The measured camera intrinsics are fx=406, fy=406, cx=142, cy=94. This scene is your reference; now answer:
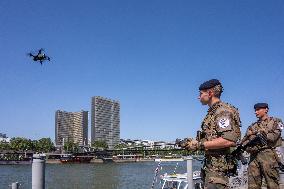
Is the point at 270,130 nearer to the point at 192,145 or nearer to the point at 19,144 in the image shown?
the point at 192,145

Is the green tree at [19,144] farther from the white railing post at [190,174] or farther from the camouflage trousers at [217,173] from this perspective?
the camouflage trousers at [217,173]

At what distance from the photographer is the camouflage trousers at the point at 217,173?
5.96 m

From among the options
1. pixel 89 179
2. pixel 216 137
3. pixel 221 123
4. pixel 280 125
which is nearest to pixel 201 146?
pixel 216 137

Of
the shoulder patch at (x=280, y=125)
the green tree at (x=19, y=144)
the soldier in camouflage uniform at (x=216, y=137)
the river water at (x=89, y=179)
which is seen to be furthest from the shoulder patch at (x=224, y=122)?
the green tree at (x=19, y=144)

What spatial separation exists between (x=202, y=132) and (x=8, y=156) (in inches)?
7694

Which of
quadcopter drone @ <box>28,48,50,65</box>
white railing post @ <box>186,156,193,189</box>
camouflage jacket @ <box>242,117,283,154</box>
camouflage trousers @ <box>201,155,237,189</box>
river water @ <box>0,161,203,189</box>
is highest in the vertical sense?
quadcopter drone @ <box>28,48,50,65</box>

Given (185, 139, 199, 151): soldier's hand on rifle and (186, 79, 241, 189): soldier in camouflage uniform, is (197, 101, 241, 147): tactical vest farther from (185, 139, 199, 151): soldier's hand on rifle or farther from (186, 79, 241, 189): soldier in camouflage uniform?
(185, 139, 199, 151): soldier's hand on rifle

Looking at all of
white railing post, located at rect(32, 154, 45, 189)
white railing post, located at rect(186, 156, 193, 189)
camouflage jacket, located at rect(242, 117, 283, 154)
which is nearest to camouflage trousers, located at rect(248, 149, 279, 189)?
camouflage jacket, located at rect(242, 117, 283, 154)

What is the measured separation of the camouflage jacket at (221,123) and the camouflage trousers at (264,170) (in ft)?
10.7

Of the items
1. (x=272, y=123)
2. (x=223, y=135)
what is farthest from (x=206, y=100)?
(x=272, y=123)

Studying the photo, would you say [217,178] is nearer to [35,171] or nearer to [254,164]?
[35,171]

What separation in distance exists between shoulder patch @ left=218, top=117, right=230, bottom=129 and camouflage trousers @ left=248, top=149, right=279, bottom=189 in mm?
3534

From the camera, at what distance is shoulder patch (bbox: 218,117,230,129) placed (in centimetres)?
584

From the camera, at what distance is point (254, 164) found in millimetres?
9078
